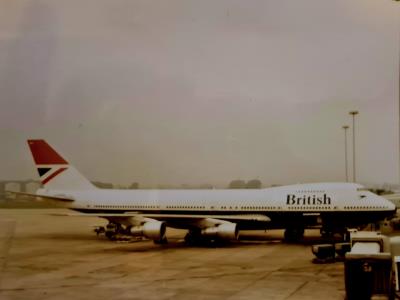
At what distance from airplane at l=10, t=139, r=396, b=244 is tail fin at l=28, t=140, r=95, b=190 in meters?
2.15

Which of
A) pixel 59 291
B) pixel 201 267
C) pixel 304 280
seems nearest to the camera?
pixel 59 291

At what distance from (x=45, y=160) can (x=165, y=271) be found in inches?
902

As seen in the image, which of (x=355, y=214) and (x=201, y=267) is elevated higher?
(x=355, y=214)

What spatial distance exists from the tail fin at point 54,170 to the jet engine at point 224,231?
1335cm

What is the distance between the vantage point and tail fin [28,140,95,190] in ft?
139

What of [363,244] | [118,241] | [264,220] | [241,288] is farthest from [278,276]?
[118,241]

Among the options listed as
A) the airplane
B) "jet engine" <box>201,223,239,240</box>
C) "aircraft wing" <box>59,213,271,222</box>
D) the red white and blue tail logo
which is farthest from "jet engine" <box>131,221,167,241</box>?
the red white and blue tail logo

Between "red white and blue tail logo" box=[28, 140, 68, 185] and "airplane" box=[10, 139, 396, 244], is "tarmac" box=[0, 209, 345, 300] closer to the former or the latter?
"airplane" box=[10, 139, 396, 244]

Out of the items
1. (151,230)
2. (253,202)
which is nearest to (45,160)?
(151,230)

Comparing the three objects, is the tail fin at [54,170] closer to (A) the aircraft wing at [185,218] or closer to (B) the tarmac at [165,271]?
(B) the tarmac at [165,271]

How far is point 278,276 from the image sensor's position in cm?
2192

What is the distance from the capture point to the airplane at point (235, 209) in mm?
32875

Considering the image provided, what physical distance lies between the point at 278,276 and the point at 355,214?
12.6 m

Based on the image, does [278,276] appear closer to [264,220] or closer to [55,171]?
[264,220]
